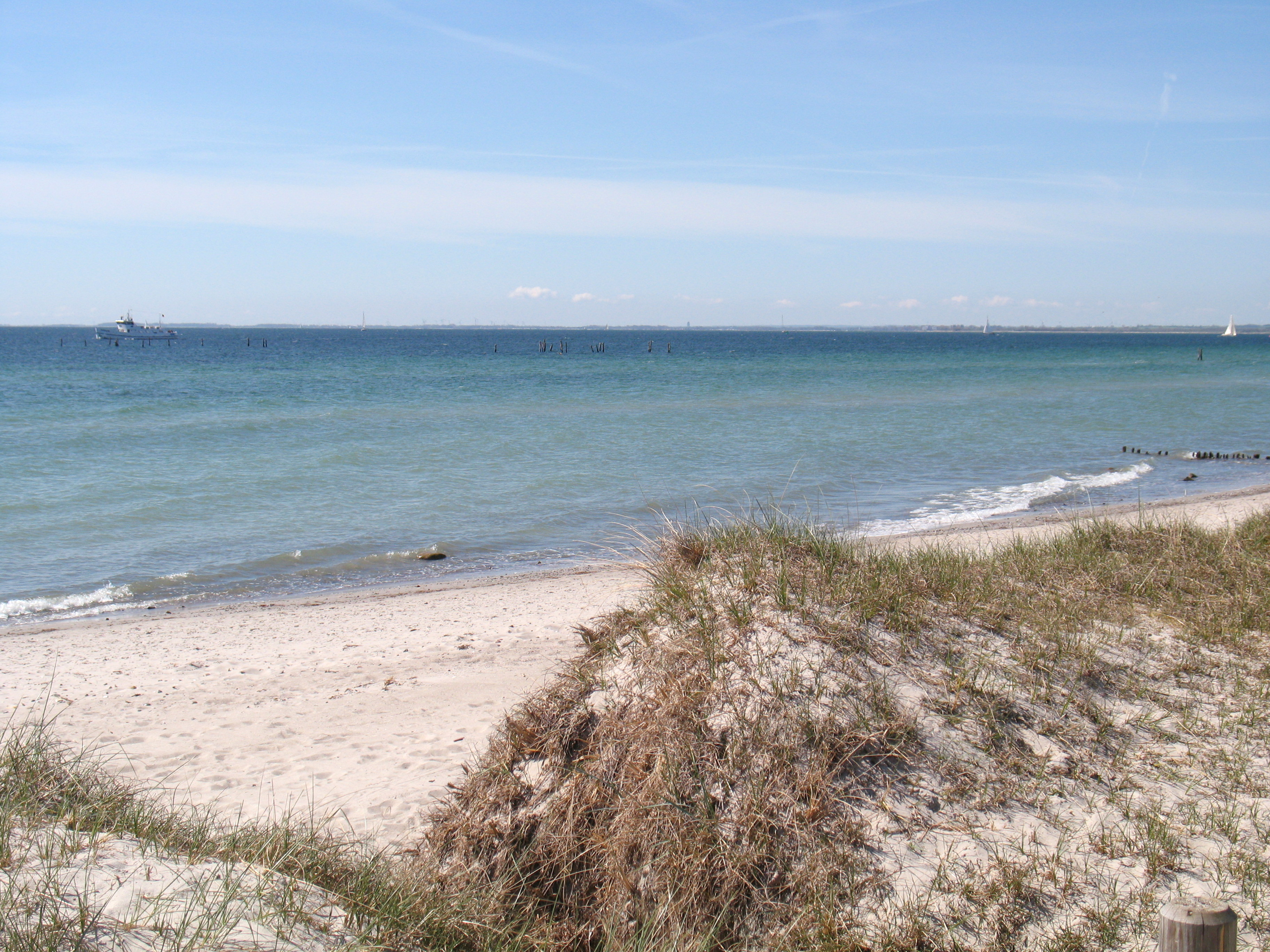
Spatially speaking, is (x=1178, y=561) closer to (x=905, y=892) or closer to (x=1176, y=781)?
(x=1176, y=781)

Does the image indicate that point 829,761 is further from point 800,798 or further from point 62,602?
point 62,602

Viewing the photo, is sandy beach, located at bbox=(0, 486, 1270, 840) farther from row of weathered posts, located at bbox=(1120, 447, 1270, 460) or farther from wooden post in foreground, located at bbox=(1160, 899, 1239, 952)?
row of weathered posts, located at bbox=(1120, 447, 1270, 460)

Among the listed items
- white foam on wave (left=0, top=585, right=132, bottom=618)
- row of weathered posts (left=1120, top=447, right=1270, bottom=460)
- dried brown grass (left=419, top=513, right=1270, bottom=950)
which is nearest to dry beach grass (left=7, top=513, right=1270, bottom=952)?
dried brown grass (left=419, top=513, right=1270, bottom=950)

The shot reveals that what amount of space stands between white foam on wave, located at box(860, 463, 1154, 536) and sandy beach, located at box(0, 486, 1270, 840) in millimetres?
2955

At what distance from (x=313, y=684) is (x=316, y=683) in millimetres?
45

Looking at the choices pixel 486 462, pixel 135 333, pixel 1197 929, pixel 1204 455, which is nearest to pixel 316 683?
pixel 1197 929

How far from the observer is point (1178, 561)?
22.3 feet

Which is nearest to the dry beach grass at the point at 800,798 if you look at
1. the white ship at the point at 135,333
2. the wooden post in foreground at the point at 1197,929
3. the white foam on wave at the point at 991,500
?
the wooden post in foreground at the point at 1197,929

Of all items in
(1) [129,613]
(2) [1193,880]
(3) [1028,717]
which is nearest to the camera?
(2) [1193,880]

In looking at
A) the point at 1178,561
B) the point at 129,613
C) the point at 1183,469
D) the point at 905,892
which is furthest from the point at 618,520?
the point at 1183,469

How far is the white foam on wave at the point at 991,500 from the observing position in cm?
1490

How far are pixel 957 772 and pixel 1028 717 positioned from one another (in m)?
0.70

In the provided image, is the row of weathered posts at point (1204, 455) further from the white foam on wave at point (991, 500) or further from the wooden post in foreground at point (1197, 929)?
the wooden post in foreground at point (1197, 929)

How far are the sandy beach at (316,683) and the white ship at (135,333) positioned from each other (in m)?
109
